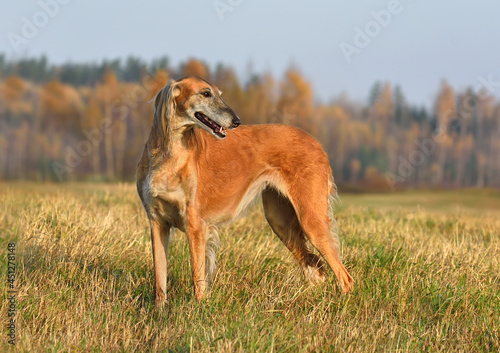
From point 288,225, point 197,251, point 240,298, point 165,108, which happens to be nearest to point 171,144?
point 165,108

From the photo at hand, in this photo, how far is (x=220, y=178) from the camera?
5164 mm

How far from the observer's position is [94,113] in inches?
1220

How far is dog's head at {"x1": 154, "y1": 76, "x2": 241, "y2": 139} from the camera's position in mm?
4512

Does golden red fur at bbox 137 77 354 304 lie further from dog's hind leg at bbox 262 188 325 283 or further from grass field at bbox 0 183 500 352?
grass field at bbox 0 183 500 352

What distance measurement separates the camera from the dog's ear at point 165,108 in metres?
4.51

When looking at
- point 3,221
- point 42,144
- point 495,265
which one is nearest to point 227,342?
point 495,265

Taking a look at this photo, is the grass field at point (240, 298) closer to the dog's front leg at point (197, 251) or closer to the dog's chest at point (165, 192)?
the dog's front leg at point (197, 251)

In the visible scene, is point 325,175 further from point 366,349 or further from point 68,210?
point 68,210

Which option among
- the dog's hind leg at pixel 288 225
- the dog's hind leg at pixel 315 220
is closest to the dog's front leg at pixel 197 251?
the dog's hind leg at pixel 315 220

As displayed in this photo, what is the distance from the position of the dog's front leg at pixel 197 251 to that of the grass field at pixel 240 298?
14 cm

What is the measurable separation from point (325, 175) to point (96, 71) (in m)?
30.6

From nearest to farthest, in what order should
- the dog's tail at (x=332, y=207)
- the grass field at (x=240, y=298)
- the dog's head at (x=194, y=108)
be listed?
1. the grass field at (x=240, y=298)
2. the dog's head at (x=194, y=108)
3. the dog's tail at (x=332, y=207)

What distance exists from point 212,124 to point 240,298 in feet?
4.78

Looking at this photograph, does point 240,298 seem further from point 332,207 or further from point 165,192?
point 332,207
